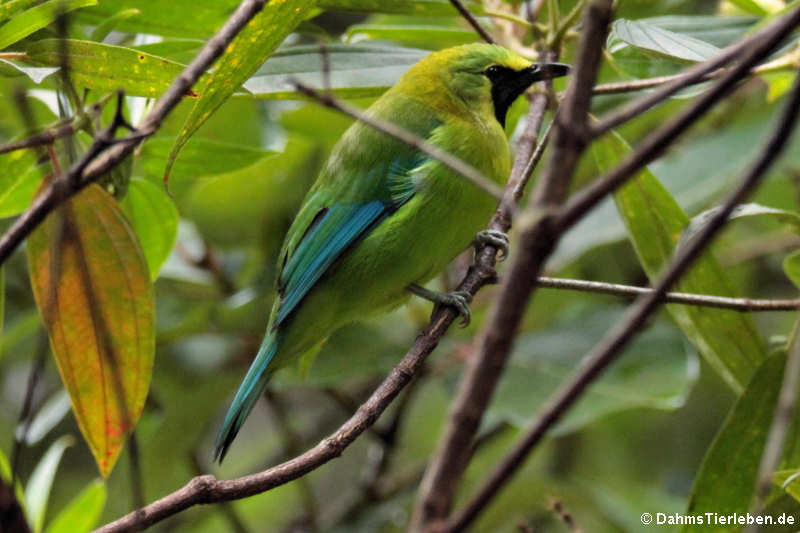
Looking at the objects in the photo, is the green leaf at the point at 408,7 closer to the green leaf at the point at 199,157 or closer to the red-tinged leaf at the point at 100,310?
the green leaf at the point at 199,157

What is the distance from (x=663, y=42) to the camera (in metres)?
2.39

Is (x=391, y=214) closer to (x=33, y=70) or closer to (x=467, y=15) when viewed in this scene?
(x=467, y=15)

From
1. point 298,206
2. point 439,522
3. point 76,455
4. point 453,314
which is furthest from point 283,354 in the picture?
point 76,455

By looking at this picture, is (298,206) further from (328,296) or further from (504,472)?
(504,472)

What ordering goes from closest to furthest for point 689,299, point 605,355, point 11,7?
point 605,355, point 11,7, point 689,299

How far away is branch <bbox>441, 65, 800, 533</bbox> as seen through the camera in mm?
1046

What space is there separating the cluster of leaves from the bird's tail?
1.03 ft

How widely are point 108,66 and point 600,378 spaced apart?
2028mm

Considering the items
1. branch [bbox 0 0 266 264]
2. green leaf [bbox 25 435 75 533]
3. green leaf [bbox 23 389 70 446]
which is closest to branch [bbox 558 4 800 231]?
branch [bbox 0 0 266 264]

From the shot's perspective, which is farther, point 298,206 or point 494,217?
point 298,206

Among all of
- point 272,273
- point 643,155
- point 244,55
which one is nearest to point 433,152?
point 643,155

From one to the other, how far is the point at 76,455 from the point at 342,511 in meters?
1.44

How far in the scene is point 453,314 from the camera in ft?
8.45

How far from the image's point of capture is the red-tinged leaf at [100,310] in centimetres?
237
